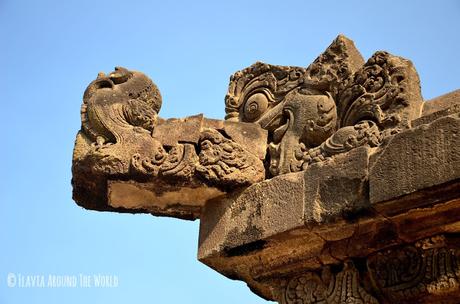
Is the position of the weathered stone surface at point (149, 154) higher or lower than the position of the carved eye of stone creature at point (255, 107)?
lower

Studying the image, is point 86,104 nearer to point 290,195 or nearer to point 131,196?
point 131,196

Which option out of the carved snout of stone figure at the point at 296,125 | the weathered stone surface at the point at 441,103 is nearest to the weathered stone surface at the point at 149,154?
the carved snout of stone figure at the point at 296,125

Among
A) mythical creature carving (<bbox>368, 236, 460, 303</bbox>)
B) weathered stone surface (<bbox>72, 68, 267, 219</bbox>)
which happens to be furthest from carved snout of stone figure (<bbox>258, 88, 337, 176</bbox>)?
mythical creature carving (<bbox>368, 236, 460, 303</bbox>)

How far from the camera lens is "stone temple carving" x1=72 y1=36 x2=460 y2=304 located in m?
6.01

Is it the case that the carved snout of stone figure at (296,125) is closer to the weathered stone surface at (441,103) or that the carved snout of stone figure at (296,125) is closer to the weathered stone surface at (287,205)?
the weathered stone surface at (287,205)

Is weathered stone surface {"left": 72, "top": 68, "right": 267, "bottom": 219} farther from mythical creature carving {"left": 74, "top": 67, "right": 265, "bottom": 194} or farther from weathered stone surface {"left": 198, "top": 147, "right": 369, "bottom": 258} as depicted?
weathered stone surface {"left": 198, "top": 147, "right": 369, "bottom": 258}

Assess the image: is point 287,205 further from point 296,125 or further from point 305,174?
point 296,125

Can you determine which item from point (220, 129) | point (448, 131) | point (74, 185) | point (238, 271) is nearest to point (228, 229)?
point (238, 271)

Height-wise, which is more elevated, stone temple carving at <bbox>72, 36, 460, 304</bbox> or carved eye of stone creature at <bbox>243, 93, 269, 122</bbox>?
carved eye of stone creature at <bbox>243, 93, 269, 122</bbox>

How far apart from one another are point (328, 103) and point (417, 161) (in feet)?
4.07

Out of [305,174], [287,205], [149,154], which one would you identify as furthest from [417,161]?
[149,154]

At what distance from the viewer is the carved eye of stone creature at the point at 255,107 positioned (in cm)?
754

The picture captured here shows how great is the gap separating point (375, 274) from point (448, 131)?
1.29m

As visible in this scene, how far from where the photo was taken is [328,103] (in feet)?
22.7
